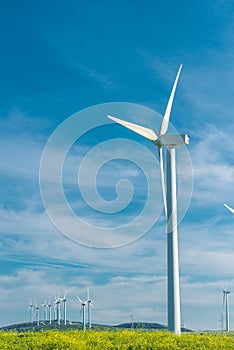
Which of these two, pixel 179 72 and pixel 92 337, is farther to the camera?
pixel 179 72

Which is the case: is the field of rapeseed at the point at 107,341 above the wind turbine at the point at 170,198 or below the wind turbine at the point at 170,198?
below

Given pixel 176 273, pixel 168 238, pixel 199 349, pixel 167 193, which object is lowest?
pixel 199 349

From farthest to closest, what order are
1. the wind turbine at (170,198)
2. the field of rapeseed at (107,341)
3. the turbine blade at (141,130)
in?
the turbine blade at (141,130) < the wind turbine at (170,198) < the field of rapeseed at (107,341)

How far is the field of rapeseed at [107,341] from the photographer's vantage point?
19.8 metres

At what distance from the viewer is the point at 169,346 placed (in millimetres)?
20234

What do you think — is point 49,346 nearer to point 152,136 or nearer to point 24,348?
point 24,348

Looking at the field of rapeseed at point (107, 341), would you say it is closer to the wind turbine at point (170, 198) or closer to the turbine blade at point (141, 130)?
the wind turbine at point (170, 198)

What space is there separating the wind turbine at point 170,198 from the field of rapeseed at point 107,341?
499 cm

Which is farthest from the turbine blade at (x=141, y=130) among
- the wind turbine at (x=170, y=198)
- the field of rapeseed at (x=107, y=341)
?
the field of rapeseed at (x=107, y=341)

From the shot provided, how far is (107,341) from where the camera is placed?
826 inches

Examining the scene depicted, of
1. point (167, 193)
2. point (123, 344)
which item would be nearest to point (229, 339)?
point (123, 344)

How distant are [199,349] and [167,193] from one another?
11762 mm

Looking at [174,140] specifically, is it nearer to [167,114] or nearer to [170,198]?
[167,114]

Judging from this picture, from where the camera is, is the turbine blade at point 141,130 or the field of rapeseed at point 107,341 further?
the turbine blade at point 141,130
